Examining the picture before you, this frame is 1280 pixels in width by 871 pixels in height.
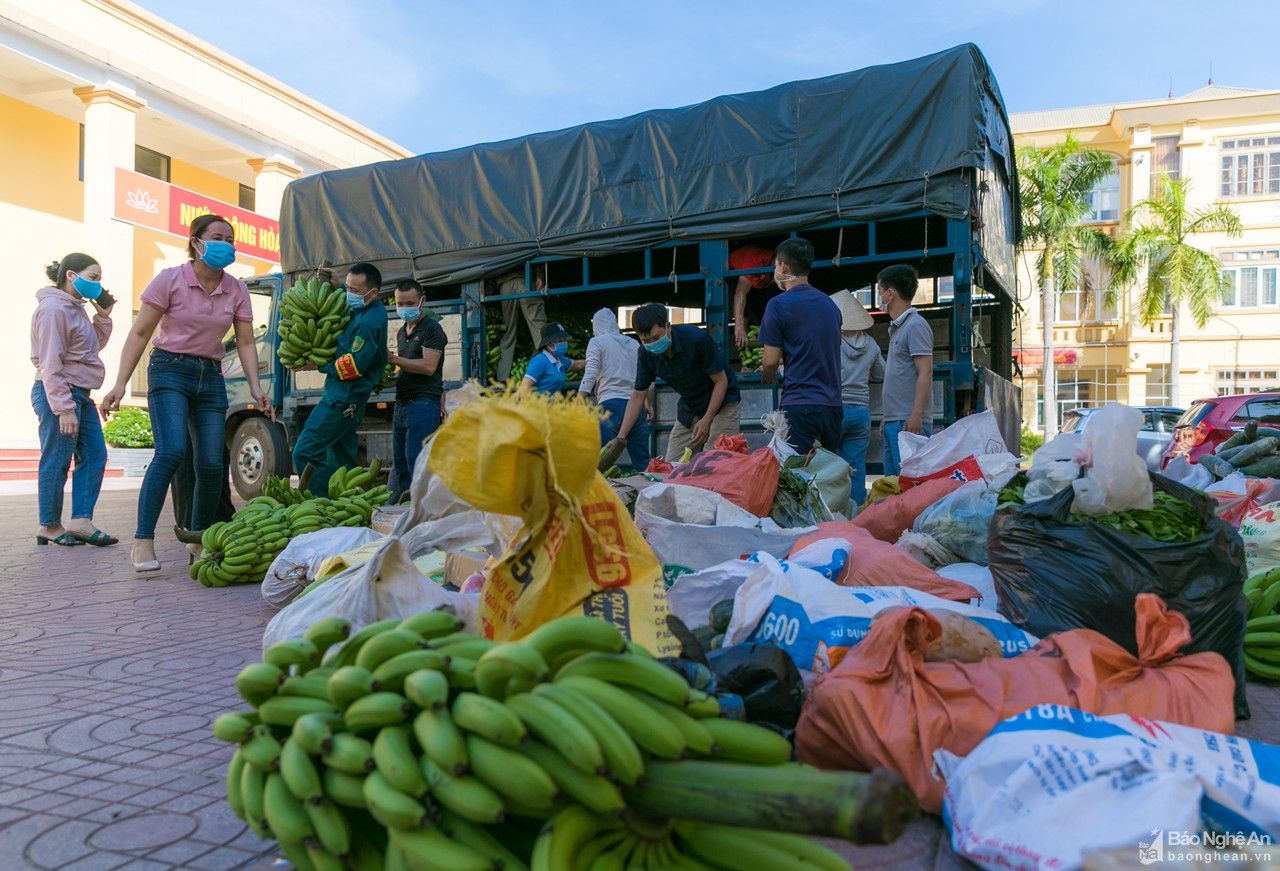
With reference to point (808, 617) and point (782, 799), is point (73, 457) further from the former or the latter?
point (782, 799)

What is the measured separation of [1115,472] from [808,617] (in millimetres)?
1269

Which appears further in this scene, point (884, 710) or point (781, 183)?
point (781, 183)

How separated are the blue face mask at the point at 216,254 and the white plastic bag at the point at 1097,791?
202 inches

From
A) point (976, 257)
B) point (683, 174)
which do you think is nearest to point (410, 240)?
point (683, 174)

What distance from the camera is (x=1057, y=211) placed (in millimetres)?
30281

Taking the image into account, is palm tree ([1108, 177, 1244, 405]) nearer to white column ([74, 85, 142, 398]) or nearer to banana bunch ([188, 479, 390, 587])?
white column ([74, 85, 142, 398])

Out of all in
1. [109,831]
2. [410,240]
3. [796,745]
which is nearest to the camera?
[109,831]

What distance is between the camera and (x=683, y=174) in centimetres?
850

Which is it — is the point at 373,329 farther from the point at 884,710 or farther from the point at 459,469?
the point at 884,710

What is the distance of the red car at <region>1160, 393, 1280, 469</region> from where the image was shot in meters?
10.6

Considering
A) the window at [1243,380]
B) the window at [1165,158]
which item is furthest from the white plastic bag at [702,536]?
the window at [1165,158]

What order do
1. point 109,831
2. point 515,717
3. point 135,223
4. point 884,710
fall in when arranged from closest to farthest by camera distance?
point 515,717 < point 109,831 < point 884,710 < point 135,223

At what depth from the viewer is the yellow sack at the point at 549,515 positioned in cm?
217

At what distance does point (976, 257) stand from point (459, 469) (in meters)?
6.43
